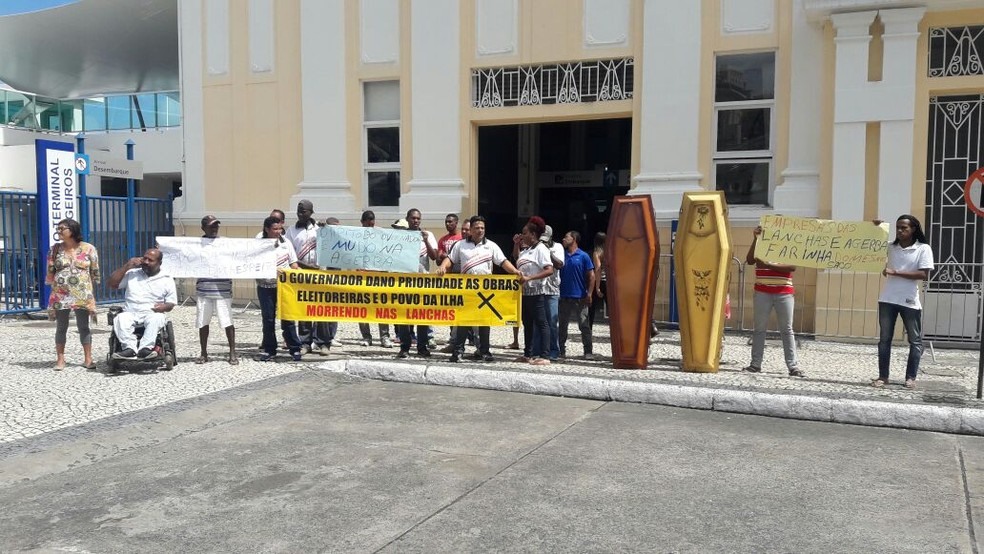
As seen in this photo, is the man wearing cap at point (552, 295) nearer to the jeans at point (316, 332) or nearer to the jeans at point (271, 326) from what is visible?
the jeans at point (316, 332)

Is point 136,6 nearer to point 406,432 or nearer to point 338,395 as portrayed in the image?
point 338,395

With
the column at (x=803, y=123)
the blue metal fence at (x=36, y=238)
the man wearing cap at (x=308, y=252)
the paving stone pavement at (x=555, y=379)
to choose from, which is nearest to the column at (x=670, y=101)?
the column at (x=803, y=123)

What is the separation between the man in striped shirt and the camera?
8773mm

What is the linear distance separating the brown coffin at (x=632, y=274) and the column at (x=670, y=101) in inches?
135

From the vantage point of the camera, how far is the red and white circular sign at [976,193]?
7797 mm

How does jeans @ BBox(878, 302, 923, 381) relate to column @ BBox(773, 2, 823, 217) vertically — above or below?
below

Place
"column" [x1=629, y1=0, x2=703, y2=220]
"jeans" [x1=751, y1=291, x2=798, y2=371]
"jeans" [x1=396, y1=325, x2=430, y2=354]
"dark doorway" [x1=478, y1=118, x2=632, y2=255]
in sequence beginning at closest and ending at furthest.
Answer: "jeans" [x1=751, y1=291, x2=798, y2=371]
"jeans" [x1=396, y1=325, x2=430, y2=354]
"column" [x1=629, y1=0, x2=703, y2=220]
"dark doorway" [x1=478, y1=118, x2=632, y2=255]

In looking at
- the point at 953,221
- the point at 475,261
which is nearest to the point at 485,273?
the point at 475,261

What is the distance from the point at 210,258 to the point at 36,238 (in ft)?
21.1

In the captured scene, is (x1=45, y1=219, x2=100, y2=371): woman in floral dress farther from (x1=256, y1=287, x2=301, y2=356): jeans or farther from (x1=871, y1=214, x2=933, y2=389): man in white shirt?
(x1=871, y1=214, x2=933, y2=389): man in white shirt

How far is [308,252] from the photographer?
9836 millimetres

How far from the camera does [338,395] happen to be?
798 cm

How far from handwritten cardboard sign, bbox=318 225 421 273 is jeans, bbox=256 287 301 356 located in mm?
710

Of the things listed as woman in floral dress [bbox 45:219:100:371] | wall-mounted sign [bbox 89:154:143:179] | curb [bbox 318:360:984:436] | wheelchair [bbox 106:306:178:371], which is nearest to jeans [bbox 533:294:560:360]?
curb [bbox 318:360:984:436]
